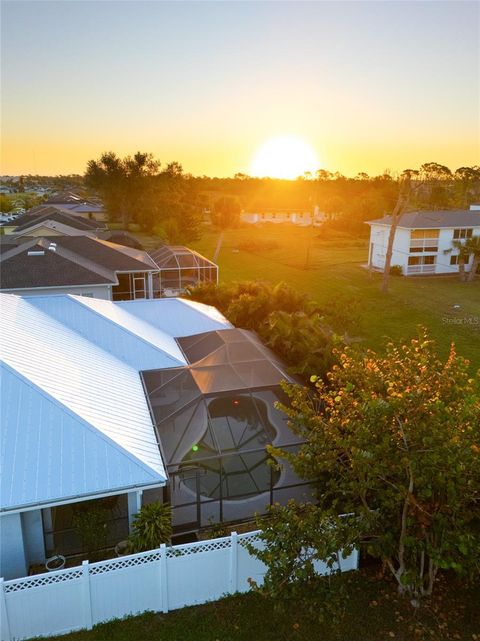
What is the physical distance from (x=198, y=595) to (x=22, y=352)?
7.54m

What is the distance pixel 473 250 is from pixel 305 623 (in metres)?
45.6

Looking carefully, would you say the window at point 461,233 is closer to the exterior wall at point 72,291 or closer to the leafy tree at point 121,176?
the exterior wall at point 72,291

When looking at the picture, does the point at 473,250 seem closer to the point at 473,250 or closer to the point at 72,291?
the point at 473,250

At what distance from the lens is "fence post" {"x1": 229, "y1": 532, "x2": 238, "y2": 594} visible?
30.5 feet

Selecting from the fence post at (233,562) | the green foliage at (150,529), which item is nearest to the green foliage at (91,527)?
the green foliage at (150,529)

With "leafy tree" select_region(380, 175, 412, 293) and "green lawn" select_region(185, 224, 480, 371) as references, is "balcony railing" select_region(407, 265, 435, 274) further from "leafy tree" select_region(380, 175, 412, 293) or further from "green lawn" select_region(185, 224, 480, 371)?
"leafy tree" select_region(380, 175, 412, 293)

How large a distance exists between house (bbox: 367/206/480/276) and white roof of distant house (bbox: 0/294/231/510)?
124ft

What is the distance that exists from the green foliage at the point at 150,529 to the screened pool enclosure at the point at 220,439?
52.2 inches

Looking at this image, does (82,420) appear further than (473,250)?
No

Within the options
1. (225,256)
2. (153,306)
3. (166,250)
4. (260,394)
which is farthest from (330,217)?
(260,394)

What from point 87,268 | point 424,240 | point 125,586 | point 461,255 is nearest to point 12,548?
point 125,586

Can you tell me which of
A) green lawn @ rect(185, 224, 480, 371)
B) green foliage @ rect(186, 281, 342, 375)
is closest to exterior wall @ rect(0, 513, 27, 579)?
green foliage @ rect(186, 281, 342, 375)

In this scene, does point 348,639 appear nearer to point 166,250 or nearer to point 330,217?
point 166,250

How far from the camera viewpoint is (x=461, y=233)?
5059cm
